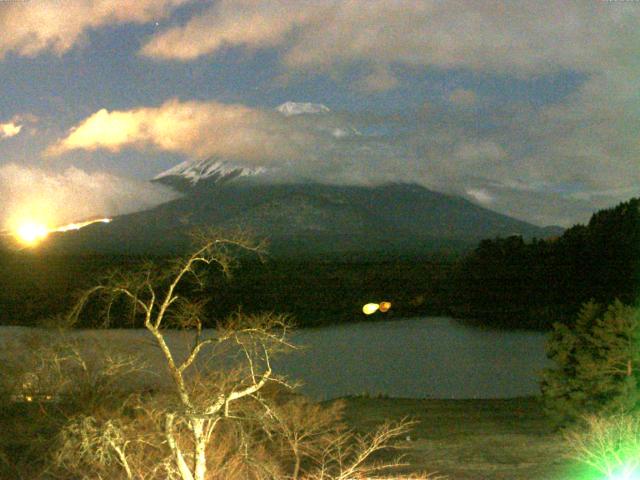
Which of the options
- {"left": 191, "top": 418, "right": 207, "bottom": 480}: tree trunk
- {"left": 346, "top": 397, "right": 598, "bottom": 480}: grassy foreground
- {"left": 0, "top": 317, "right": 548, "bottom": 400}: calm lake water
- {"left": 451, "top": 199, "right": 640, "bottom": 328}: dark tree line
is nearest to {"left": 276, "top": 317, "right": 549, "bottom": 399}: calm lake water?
{"left": 0, "top": 317, "right": 548, "bottom": 400}: calm lake water

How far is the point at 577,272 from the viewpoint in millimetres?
66312

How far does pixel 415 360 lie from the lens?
5797 centimetres

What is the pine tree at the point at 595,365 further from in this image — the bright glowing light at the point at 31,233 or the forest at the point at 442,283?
the forest at the point at 442,283

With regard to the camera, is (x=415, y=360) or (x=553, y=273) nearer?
(x=415, y=360)

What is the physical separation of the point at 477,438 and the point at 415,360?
32904mm

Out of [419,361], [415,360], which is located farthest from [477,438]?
[415,360]

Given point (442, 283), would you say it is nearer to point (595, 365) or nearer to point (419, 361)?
point (419, 361)

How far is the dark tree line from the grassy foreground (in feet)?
91.0

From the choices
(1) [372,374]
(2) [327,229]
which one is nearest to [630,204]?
(1) [372,374]

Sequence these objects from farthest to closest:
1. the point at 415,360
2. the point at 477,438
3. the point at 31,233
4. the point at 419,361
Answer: the point at 415,360 < the point at 419,361 < the point at 477,438 < the point at 31,233

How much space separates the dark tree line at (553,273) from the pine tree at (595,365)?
3646 cm

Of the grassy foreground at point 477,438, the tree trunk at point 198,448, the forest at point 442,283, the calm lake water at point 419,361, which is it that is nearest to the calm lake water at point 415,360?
the calm lake water at point 419,361

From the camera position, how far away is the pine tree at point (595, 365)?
1956 cm

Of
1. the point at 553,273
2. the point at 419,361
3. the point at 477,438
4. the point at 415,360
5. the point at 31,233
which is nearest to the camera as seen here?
the point at 31,233
